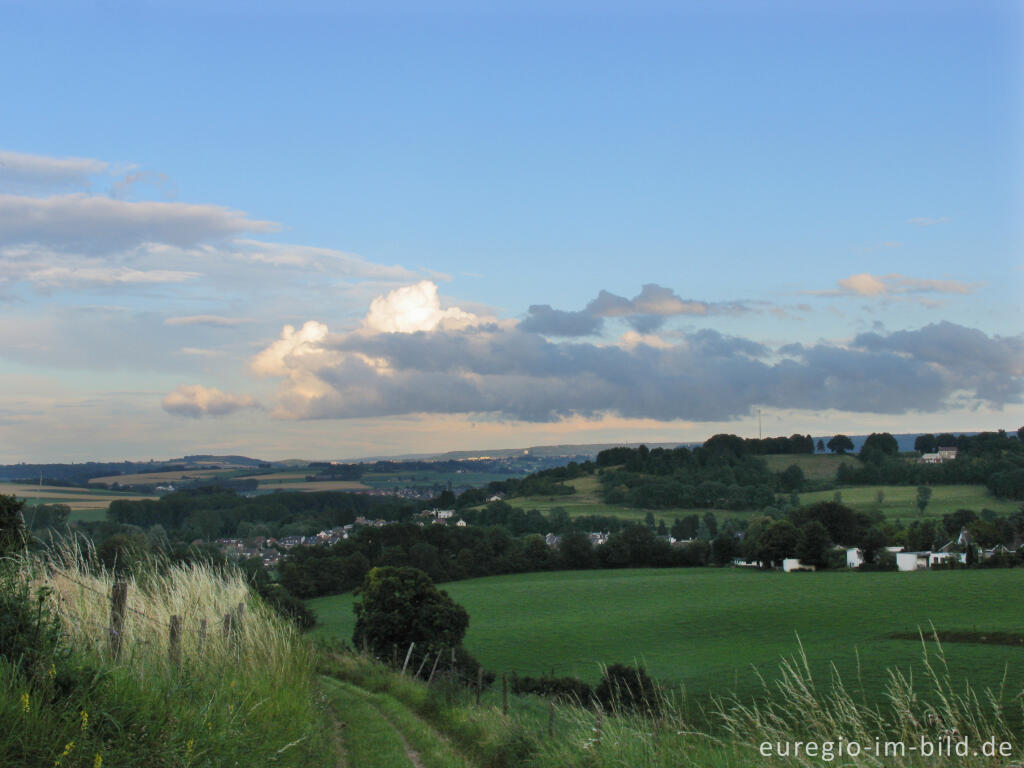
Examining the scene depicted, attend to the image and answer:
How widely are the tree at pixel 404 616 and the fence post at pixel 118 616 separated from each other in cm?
3643

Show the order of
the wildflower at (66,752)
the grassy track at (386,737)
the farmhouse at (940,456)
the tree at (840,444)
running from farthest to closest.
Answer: the tree at (840,444) < the farmhouse at (940,456) < the grassy track at (386,737) < the wildflower at (66,752)

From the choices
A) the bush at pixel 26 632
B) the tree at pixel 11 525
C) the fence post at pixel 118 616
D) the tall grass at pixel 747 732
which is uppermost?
the tree at pixel 11 525

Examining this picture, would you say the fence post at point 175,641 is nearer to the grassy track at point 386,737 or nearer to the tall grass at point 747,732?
the grassy track at point 386,737

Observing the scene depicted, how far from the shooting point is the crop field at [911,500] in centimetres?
10400

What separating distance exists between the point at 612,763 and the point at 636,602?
196 ft

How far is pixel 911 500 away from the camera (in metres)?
113

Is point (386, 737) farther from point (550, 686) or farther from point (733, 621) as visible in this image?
point (733, 621)

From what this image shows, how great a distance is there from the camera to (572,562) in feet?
290

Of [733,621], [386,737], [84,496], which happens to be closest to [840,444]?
[733,621]

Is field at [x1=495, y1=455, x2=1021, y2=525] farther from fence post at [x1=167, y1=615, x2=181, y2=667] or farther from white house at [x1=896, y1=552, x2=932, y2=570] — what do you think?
fence post at [x1=167, y1=615, x2=181, y2=667]

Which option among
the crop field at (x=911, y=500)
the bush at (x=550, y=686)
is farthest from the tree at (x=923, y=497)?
the bush at (x=550, y=686)

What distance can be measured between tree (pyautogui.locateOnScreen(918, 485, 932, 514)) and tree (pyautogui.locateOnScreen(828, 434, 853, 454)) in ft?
167

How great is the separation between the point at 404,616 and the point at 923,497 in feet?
296

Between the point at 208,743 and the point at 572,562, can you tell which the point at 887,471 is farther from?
the point at 208,743
